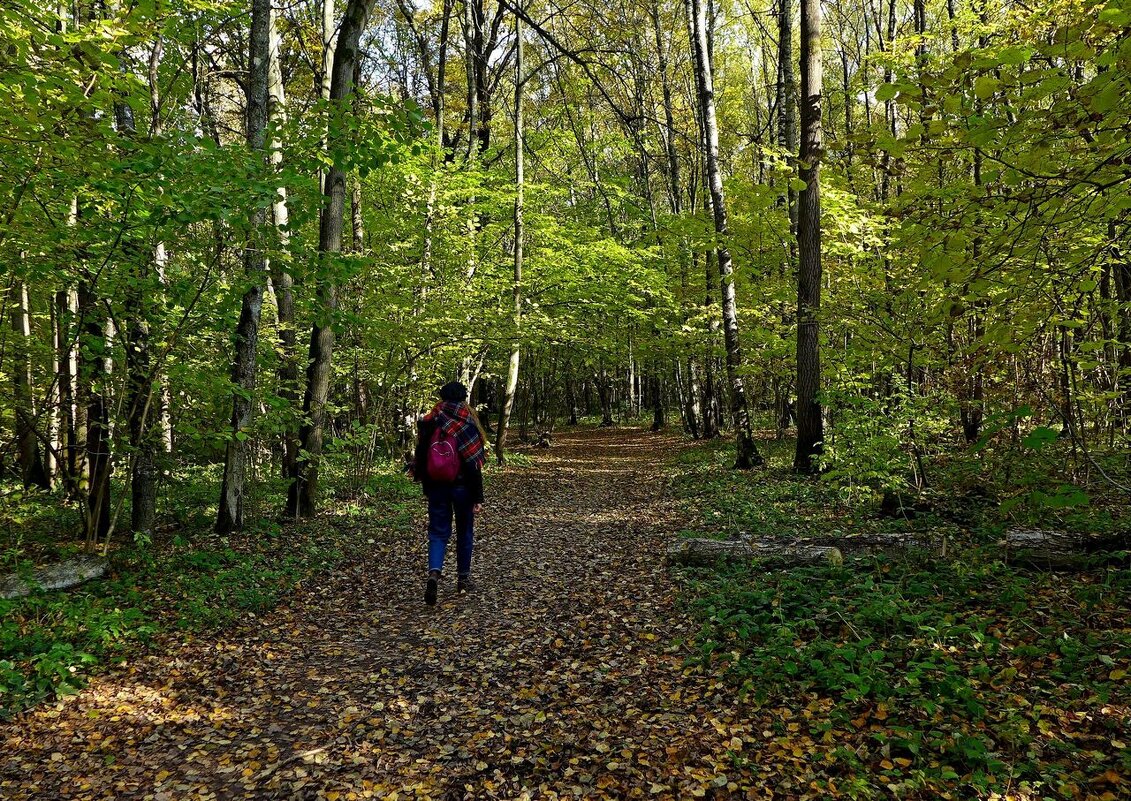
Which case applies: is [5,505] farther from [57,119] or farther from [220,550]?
[57,119]

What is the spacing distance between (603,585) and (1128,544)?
4.55 m

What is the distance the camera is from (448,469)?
6.16 metres

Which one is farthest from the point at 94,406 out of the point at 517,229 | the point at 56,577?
the point at 517,229

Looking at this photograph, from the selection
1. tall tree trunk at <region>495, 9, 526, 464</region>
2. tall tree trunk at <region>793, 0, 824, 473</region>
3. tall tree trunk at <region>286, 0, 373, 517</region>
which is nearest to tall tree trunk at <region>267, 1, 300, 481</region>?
tall tree trunk at <region>286, 0, 373, 517</region>

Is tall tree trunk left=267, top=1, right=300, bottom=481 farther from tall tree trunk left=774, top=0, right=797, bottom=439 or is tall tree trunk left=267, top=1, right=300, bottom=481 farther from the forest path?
tall tree trunk left=774, top=0, right=797, bottom=439

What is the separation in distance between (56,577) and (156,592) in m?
0.89

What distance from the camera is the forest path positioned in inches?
135

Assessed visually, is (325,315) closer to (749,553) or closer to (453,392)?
(453,392)

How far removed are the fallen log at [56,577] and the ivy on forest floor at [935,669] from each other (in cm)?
589

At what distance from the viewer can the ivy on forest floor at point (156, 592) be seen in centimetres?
449

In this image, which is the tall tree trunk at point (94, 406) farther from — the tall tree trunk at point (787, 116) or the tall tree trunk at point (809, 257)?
the tall tree trunk at point (787, 116)

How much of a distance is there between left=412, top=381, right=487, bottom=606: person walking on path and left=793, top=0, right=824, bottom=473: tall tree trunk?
600 centimetres

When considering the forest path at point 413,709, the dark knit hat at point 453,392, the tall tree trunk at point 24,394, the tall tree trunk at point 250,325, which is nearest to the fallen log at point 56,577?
the tall tree trunk at point 24,394

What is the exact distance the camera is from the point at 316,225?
1576cm
